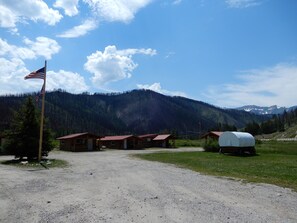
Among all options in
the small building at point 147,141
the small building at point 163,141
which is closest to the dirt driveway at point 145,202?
the small building at point 163,141

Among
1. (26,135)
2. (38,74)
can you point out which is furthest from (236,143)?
(38,74)

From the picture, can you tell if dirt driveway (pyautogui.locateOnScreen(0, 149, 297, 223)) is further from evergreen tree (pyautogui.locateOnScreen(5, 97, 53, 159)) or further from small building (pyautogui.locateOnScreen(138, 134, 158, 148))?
small building (pyautogui.locateOnScreen(138, 134, 158, 148))

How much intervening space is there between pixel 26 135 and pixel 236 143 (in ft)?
89.0

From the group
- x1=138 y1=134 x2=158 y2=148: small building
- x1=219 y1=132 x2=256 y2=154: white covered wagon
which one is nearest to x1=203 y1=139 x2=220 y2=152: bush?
x1=219 y1=132 x2=256 y2=154: white covered wagon

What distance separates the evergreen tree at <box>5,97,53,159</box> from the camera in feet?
102

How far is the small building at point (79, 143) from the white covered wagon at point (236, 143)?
2777 cm

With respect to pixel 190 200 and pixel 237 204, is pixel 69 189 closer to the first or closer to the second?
pixel 190 200

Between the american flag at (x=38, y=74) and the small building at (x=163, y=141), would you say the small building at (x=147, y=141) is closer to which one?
the small building at (x=163, y=141)

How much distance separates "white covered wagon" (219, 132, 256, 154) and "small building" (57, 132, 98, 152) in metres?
27.8

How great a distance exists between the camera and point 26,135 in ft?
105

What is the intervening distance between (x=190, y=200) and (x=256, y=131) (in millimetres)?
183039

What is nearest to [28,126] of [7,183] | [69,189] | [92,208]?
[7,183]

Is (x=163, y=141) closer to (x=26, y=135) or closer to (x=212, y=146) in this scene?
(x=212, y=146)

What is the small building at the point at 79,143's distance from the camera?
60.6 meters
